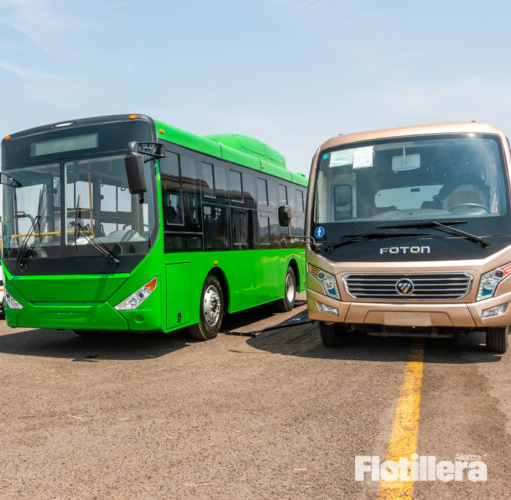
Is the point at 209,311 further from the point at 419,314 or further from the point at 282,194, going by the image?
the point at 282,194

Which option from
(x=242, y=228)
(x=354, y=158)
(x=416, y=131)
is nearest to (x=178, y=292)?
(x=242, y=228)

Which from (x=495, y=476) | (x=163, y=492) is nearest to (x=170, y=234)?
(x=163, y=492)

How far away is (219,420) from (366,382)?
6.05ft

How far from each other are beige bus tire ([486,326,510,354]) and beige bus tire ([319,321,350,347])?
1.79 metres

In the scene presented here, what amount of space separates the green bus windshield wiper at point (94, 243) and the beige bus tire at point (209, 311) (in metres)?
1.65

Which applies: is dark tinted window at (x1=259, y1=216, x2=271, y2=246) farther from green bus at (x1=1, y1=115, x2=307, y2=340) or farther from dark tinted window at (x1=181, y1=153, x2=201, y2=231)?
dark tinted window at (x1=181, y1=153, x2=201, y2=231)

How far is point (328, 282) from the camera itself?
7387mm

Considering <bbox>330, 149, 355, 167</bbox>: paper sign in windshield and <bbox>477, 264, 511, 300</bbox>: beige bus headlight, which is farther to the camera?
<bbox>330, 149, 355, 167</bbox>: paper sign in windshield

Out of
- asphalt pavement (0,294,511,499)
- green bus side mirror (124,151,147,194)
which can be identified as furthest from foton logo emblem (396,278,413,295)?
green bus side mirror (124,151,147,194)

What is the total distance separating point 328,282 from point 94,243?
2999 mm

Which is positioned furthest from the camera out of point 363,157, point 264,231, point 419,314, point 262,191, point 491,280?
point 262,191

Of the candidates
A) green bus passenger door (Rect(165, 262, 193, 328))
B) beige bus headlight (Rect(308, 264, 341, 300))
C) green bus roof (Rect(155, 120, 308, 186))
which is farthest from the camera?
green bus roof (Rect(155, 120, 308, 186))

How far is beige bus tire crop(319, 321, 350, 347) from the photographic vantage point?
7773mm

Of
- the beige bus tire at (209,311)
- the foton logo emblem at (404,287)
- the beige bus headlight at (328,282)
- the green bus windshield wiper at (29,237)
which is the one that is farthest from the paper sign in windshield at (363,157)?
the green bus windshield wiper at (29,237)
